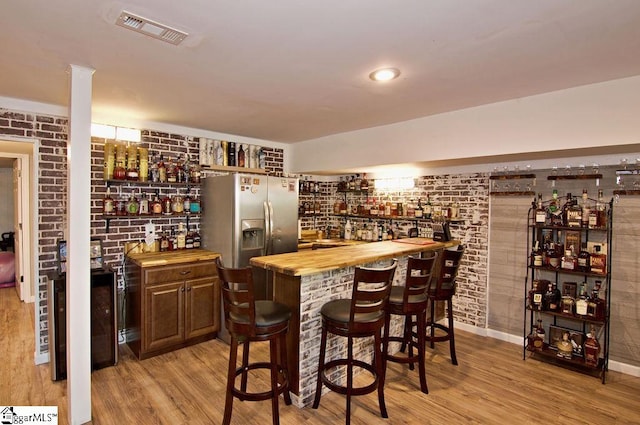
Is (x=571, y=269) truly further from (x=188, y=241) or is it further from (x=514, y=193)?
(x=188, y=241)

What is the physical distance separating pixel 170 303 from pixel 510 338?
3.64 metres

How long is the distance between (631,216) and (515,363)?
1696 mm

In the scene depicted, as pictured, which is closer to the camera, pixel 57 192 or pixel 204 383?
pixel 204 383

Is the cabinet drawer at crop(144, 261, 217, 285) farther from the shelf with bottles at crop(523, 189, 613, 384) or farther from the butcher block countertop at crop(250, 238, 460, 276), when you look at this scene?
the shelf with bottles at crop(523, 189, 613, 384)

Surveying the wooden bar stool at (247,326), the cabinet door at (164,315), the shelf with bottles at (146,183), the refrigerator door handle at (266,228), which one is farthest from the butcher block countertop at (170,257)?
the wooden bar stool at (247,326)

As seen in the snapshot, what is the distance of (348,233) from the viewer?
213 inches

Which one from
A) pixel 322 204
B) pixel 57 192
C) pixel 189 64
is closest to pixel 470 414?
pixel 189 64

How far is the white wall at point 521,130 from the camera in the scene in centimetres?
247

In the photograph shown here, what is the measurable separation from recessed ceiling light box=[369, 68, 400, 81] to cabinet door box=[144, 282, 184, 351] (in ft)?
8.73

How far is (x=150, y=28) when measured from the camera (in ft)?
5.88

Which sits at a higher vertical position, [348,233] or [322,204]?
[322,204]

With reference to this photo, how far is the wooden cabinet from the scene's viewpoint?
129 inches

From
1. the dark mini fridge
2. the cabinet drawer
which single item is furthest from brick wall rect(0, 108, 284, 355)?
the cabinet drawer

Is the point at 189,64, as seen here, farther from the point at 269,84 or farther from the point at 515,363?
the point at 515,363
